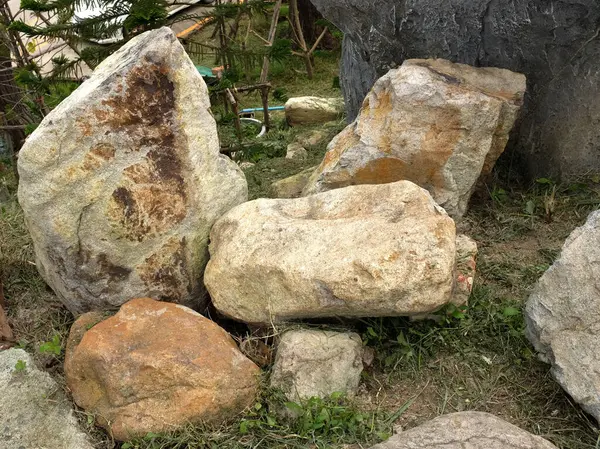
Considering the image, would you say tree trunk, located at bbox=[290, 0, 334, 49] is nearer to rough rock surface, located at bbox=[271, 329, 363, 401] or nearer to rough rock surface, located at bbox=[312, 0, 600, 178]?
rough rock surface, located at bbox=[312, 0, 600, 178]

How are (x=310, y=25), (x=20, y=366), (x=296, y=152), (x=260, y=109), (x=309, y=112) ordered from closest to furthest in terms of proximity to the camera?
(x=20, y=366), (x=296, y=152), (x=309, y=112), (x=260, y=109), (x=310, y=25)

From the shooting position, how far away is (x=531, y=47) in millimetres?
3945

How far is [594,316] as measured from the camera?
2.71m

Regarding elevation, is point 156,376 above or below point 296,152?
above

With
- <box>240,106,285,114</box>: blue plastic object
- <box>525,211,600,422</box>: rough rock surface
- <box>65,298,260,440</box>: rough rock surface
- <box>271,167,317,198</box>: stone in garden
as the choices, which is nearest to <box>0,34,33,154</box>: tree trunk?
<box>240,106,285,114</box>: blue plastic object

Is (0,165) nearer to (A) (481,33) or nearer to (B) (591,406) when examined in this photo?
(A) (481,33)

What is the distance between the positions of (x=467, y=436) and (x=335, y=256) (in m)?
0.86

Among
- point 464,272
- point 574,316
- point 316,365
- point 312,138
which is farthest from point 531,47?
point 312,138

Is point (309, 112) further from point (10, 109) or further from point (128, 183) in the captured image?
point (128, 183)

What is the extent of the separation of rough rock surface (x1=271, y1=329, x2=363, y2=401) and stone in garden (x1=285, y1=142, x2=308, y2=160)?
271 cm

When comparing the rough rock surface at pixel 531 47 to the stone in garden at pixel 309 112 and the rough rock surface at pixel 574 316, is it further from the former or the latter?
the stone in garden at pixel 309 112

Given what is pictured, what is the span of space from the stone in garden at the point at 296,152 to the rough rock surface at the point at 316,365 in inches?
107

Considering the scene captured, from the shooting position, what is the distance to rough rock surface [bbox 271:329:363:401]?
9.47 feet

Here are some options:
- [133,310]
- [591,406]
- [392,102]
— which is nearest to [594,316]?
[591,406]
